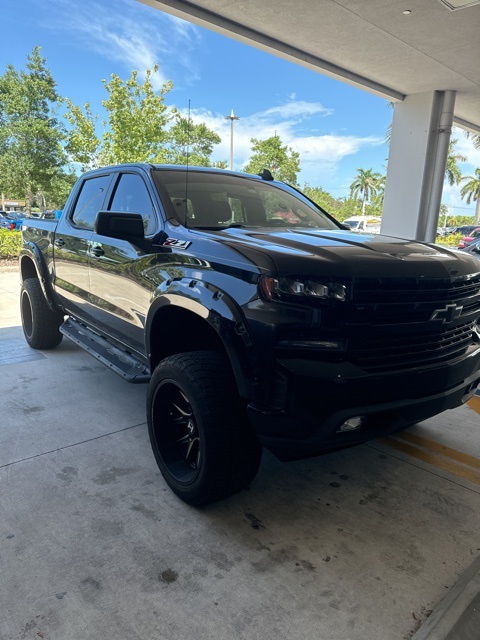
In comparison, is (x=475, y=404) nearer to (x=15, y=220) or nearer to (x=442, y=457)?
(x=442, y=457)

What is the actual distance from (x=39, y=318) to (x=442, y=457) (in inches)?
163

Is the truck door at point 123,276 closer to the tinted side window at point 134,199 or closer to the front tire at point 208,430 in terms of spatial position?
the tinted side window at point 134,199

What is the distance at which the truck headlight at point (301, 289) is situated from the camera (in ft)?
6.51

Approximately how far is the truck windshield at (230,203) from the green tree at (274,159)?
2328cm

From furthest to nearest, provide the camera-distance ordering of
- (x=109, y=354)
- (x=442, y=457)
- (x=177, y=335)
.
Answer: (x=109, y=354) → (x=442, y=457) → (x=177, y=335)

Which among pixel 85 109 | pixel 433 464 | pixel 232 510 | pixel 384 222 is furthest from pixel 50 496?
pixel 85 109

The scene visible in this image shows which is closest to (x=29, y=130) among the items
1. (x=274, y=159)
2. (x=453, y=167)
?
(x=274, y=159)

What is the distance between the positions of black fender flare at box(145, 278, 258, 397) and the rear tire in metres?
3.10

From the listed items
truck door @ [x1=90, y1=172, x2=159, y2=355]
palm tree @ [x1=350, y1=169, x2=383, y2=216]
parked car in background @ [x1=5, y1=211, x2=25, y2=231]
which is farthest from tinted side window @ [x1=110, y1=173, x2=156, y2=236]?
palm tree @ [x1=350, y1=169, x2=383, y2=216]

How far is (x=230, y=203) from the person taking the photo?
10.6 ft

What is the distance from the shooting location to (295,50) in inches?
286

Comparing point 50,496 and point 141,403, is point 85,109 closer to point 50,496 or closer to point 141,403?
point 141,403

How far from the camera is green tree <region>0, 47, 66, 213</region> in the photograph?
21.3 meters

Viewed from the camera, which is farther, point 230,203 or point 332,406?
point 230,203
